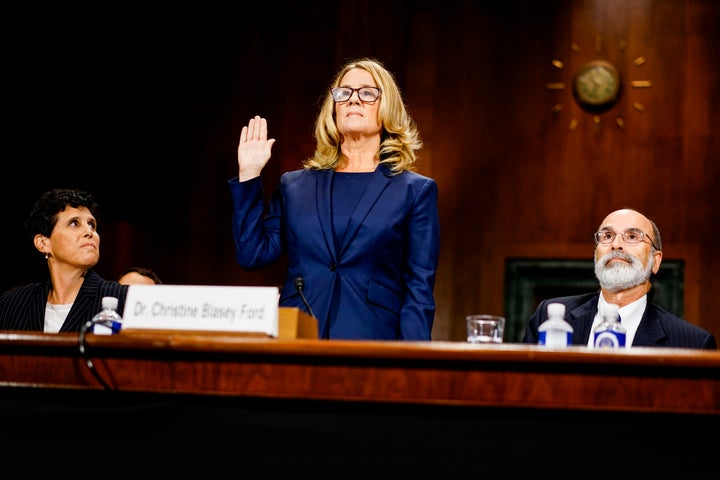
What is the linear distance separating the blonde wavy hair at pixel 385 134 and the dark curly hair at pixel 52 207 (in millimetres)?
1092

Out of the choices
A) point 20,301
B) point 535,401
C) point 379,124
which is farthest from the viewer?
point 20,301

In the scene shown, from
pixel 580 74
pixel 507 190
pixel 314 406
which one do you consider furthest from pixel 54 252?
pixel 580 74

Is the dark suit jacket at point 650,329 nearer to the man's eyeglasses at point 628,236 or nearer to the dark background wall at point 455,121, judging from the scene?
the man's eyeglasses at point 628,236

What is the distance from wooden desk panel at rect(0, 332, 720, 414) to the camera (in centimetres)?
144

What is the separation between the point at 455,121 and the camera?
18.3ft

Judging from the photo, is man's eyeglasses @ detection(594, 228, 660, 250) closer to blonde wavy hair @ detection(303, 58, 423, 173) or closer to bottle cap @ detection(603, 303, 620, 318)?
blonde wavy hair @ detection(303, 58, 423, 173)

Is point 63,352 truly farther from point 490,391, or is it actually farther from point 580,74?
point 580,74

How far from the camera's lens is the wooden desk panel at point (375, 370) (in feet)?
4.71

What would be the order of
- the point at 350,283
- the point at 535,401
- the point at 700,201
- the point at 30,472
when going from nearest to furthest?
the point at 535,401 < the point at 30,472 < the point at 350,283 < the point at 700,201

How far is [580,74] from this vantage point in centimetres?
545

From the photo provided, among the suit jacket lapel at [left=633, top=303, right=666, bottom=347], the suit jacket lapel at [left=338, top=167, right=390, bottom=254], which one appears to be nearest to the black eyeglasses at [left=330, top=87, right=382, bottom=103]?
the suit jacket lapel at [left=338, top=167, right=390, bottom=254]

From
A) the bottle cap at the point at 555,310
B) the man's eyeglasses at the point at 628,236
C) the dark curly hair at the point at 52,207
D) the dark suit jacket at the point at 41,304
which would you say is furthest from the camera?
the dark curly hair at the point at 52,207

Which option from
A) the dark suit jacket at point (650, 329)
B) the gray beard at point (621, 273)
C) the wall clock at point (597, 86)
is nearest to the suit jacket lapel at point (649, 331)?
the dark suit jacket at point (650, 329)

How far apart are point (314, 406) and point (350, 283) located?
69 centimetres
